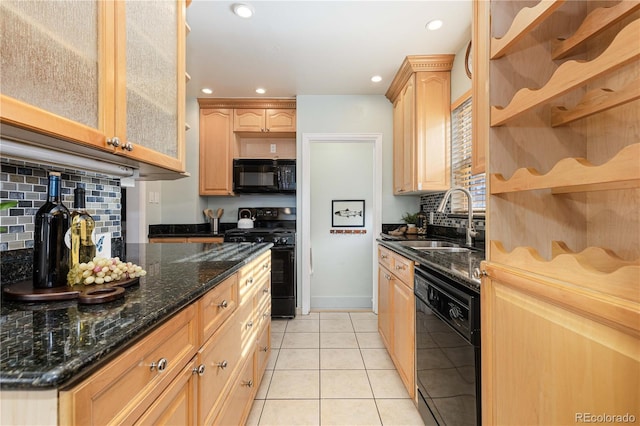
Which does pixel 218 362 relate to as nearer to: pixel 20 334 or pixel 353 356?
pixel 20 334

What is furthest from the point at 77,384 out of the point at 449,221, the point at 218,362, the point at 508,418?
the point at 449,221

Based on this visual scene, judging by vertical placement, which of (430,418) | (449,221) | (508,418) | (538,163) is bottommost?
(430,418)

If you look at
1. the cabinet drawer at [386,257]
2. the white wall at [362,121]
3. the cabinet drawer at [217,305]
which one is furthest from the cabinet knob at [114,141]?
the white wall at [362,121]

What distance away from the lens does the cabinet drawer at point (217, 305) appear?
3.08 feet

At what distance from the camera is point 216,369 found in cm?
103

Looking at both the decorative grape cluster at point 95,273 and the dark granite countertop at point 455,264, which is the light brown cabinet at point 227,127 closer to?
the dark granite countertop at point 455,264

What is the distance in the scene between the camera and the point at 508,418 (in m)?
0.82

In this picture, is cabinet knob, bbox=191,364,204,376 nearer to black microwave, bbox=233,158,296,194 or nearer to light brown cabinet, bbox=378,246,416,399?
light brown cabinet, bbox=378,246,416,399

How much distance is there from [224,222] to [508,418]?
3.46 metres

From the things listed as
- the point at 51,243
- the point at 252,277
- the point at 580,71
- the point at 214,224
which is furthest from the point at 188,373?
the point at 214,224

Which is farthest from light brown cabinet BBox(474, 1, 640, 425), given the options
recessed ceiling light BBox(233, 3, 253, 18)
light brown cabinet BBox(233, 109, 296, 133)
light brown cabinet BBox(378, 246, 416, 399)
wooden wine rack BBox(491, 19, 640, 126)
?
light brown cabinet BBox(233, 109, 296, 133)

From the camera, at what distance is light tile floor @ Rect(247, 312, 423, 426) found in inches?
63.3

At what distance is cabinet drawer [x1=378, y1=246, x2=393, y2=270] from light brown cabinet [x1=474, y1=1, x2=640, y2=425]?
1216 millimetres

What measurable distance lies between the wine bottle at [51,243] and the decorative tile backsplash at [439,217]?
86.4 inches
